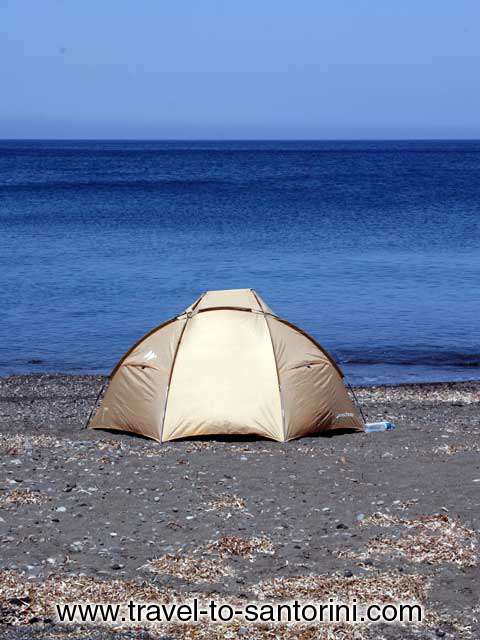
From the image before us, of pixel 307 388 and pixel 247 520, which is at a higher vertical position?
pixel 307 388

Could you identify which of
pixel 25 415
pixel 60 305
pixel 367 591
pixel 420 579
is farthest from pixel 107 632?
pixel 60 305

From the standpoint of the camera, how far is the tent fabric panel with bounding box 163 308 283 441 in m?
14.6

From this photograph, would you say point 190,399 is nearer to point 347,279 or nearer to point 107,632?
point 107,632

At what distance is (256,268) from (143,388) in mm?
Answer: 27390

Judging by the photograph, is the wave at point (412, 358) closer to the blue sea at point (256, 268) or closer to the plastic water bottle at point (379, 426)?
the blue sea at point (256, 268)

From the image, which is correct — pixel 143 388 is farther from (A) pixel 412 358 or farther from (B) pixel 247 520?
(A) pixel 412 358

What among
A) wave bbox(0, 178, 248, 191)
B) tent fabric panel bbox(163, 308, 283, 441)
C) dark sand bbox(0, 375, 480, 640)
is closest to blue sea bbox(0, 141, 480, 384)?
wave bbox(0, 178, 248, 191)

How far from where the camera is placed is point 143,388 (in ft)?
49.6

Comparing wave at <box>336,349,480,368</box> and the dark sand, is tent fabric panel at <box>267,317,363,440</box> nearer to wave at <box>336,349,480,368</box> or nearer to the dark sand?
the dark sand

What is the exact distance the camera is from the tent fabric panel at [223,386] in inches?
575

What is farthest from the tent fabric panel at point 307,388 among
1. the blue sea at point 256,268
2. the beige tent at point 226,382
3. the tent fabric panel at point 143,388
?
the blue sea at point 256,268

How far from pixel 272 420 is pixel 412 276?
86.6 feet

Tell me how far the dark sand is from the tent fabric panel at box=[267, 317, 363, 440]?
1.19 feet

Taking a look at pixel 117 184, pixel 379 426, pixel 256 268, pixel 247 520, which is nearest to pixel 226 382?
pixel 379 426
